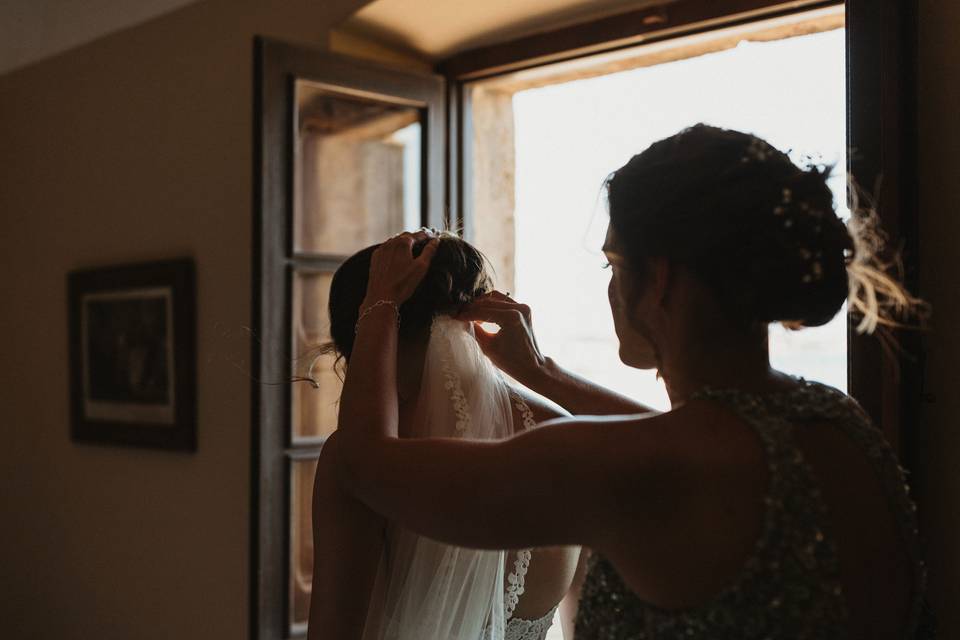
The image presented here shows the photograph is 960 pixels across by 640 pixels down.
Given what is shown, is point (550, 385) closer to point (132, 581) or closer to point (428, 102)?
point (428, 102)

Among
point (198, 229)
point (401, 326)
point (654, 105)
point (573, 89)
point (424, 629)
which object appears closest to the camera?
point (424, 629)

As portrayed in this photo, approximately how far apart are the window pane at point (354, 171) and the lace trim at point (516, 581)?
4.80 ft

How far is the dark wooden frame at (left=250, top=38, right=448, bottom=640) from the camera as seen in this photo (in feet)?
8.46

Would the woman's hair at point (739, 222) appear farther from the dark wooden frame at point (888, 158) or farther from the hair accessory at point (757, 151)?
the dark wooden frame at point (888, 158)

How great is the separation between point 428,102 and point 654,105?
657mm

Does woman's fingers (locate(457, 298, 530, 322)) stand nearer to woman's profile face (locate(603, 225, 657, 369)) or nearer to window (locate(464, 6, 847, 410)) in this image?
woman's profile face (locate(603, 225, 657, 369))

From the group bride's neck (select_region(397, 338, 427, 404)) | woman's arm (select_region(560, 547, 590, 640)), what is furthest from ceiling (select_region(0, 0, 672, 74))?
woman's arm (select_region(560, 547, 590, 640))

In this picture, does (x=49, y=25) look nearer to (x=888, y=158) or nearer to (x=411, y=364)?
(x=411, y=364)

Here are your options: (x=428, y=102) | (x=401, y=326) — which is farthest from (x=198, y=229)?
(x=401, y=326)

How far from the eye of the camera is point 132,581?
359 cm

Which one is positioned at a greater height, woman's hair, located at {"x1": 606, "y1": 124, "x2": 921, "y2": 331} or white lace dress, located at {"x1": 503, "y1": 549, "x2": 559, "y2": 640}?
woman's hair, located at {"x1": 606, "y1": 124, "x2": 921, "y2": 331}

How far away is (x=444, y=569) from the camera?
58.0 inches

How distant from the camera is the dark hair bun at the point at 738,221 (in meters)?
1.02

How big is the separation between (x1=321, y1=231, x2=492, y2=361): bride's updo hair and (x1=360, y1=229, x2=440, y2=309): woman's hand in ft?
0.41
